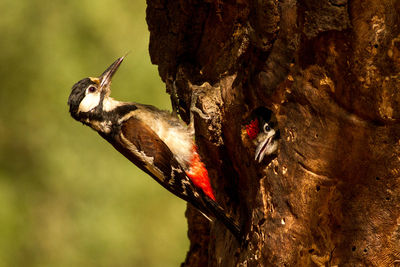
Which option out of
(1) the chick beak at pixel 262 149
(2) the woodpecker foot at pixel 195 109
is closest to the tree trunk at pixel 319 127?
(1) the chick beak at pixel 262 149

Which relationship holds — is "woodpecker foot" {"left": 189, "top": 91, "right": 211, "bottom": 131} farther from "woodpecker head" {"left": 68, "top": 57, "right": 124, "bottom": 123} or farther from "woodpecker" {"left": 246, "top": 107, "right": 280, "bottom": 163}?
"woodpecker head" {"left": 68, "top": 57, "right": 124, "bottom": 123}

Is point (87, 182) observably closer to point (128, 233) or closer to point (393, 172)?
point (128, 233)

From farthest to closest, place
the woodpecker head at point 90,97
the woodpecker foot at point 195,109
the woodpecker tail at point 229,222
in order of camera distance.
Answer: the woodpecker head at point 90,97 < the woodpecker foot at point 195,109 < the woodpecker tail at point 229,222

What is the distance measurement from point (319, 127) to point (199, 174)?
2.91 feet

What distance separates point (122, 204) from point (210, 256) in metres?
1.22

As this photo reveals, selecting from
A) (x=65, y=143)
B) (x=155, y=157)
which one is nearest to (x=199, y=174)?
(x=155, y=157)

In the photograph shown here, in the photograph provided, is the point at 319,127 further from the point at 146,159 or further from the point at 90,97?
the point at 90,97

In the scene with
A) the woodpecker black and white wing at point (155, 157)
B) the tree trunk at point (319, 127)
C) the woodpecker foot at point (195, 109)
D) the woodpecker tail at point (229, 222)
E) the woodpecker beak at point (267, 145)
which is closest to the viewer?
the tree trunk at point (319, 127)

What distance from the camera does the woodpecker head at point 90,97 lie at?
2.65 metres

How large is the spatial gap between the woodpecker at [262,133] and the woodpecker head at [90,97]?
0.91m

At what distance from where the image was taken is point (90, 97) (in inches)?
105

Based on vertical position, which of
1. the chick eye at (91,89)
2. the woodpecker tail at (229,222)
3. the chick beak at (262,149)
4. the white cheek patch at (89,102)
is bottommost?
the woodpecker tail at (229,222)

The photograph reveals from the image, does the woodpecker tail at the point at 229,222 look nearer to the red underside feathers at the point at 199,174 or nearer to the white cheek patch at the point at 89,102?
the red underside feathers at the point at 199,174

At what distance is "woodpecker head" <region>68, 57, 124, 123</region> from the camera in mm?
2652
